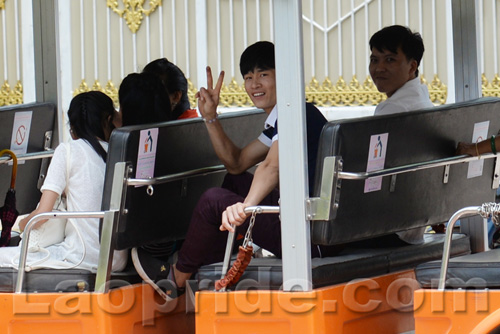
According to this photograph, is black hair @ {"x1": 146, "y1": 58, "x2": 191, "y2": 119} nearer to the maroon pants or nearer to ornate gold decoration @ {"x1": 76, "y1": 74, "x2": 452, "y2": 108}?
the maroon pants

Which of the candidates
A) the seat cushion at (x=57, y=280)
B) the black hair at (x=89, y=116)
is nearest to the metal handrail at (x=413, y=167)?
the seat cushion at (x=57, y=280)

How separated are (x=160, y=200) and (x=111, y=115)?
0.41m

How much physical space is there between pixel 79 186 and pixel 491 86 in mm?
7896

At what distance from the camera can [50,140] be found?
5473mm

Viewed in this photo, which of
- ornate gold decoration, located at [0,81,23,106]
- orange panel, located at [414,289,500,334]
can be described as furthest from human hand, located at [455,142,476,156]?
ornate gold decoration, located at [0,81,23,106]

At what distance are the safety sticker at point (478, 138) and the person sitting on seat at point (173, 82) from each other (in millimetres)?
1261

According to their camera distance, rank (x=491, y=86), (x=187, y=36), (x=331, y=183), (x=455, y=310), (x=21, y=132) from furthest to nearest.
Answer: (x=187, y=36), (x=491, y=86), (x=21, y=132), (x=331, y=183), (x=455, y=310)

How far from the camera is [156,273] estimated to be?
4.48 m

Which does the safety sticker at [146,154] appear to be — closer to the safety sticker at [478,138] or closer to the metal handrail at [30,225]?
the metal handrail at [30,225]

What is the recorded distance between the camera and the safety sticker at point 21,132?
5.27 m

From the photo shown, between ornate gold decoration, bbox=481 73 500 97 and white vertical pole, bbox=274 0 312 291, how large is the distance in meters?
8.22

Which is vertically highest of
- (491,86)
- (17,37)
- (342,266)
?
(17,37)

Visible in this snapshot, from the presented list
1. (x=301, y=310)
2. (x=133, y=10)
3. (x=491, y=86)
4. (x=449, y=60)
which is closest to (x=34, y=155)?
(x=301, y=310)

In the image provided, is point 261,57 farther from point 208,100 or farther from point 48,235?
point 48,235
